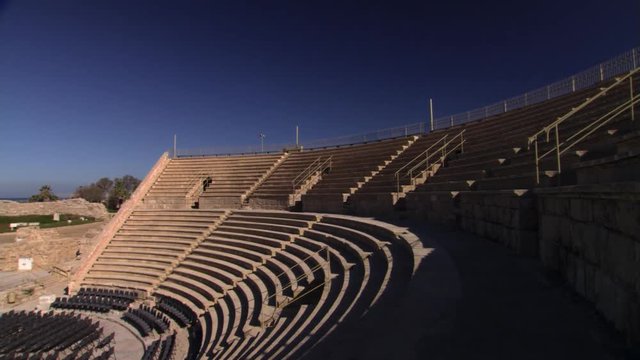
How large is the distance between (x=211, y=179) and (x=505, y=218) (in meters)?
23.3

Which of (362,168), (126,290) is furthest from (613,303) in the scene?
(126,290)

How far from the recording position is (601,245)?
12.5ft

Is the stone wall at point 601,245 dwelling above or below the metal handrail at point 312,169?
below

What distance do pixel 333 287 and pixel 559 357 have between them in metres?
4.99

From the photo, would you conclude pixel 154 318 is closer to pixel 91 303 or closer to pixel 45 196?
pixel 91 303

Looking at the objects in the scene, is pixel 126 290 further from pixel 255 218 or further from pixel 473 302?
pixel 473 302

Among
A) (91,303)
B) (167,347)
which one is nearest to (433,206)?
(167,347)

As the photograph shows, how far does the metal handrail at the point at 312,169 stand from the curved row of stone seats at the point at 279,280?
3911mm

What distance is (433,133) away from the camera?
19250 millimetres

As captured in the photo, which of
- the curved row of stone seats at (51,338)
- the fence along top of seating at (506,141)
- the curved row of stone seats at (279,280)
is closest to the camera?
the curved row of stone seats at (279,280)

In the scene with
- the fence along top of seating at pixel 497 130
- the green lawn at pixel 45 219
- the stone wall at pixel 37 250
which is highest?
the fence along top of seating at pixel 497 130

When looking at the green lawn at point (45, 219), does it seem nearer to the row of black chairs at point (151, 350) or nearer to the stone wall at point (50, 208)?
A: the stone wall at point (50, 208)

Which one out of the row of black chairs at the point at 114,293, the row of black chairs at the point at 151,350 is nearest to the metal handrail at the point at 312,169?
the row of black chairs at the point at 114,293

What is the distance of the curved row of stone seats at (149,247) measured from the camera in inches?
690
